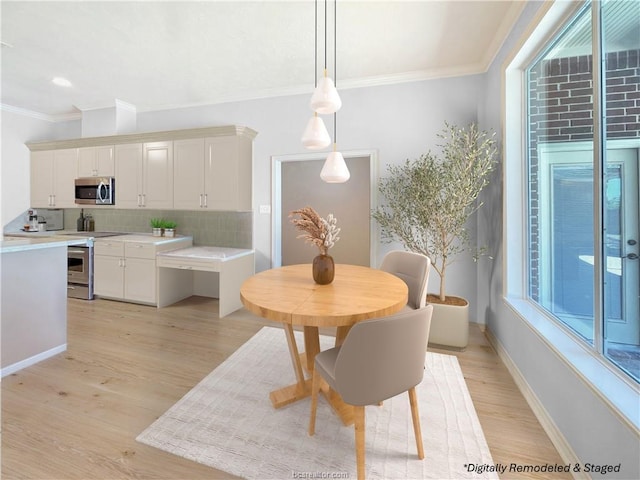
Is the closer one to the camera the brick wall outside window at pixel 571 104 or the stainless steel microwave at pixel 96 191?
the brick wall outside window at pixel 571 104

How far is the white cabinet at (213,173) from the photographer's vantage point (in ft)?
11.7

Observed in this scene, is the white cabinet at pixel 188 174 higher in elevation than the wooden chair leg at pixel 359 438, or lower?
higher

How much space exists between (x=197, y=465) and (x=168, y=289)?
275 cm

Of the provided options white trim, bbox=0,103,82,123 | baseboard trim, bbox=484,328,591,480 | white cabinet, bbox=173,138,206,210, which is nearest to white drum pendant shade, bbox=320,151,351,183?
baseboard trim, bbox=484,328,591,480

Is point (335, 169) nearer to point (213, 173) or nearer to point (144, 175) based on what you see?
point (213, 173)

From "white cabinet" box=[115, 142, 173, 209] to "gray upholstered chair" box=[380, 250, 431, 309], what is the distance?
3.01 metres

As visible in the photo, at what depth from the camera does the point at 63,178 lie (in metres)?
4.32

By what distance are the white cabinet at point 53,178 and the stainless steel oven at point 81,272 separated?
859 millimetres

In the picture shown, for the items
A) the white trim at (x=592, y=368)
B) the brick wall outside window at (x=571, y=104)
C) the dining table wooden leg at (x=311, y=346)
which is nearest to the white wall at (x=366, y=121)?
the brick wall outside window at (x=571, y=104)

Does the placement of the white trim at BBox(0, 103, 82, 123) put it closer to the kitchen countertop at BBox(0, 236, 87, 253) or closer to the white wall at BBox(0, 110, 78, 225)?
the white wall at BBox(0, 110, 78, 225)

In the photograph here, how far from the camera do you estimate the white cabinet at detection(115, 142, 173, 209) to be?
3.80 m

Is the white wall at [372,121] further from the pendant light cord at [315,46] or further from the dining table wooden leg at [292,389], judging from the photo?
the dining table wooden leg at [292,389]

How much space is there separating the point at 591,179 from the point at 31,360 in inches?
156

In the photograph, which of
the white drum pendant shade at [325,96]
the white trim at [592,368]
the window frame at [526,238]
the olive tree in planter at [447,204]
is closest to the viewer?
the white trim at [592,368]
